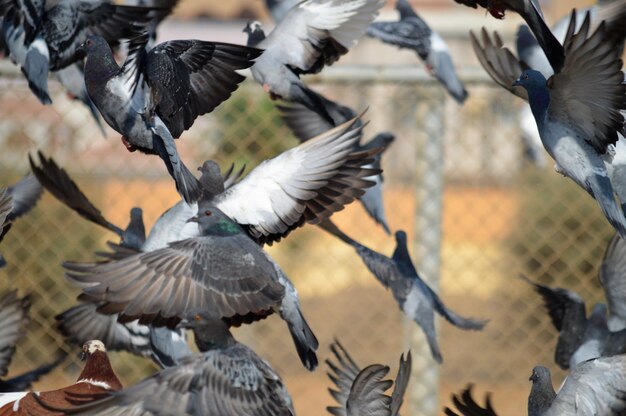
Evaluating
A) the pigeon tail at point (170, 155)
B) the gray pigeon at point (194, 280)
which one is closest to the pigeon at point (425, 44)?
the pigeon tail at point (170, 155)

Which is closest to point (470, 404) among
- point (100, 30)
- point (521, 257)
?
point (100, 30)

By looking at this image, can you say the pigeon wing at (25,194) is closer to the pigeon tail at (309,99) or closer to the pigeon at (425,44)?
the pigeon tail at (309,99)

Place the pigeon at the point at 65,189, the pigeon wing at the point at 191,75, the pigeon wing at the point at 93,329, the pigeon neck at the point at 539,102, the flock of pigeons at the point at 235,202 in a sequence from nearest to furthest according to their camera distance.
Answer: the flock of pigeons at the point at 235,202
the pigeon wing at the point at 191,75
the pigeon neck at the point at 539,102
the pigeon at the point at 65,189
the pigeon wing at the point at 93,329

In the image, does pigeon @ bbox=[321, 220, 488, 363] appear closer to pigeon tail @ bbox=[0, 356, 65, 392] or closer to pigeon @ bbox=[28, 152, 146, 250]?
pigeon @ bbox=[28, 152, 146, 250]

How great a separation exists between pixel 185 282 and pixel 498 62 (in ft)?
4.60

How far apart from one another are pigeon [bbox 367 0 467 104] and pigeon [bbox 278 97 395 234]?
15.0 inches

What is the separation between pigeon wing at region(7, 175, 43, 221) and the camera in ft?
13.9

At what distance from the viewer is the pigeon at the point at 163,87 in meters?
2.97

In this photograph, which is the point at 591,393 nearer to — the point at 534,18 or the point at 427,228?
the point at 534,18

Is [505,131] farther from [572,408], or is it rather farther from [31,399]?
[31,399]

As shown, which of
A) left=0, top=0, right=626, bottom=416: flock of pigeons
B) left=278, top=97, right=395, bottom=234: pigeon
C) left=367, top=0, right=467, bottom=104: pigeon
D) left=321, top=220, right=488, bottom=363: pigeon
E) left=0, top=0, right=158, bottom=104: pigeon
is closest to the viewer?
left=0, top=0, right=626, bottom=416: flock of pigeons

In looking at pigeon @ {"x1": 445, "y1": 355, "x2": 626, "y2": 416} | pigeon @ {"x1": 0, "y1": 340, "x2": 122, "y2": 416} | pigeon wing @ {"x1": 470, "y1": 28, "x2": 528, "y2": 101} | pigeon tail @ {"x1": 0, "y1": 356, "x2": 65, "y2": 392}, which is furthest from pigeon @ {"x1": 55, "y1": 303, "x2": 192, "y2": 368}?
pigeon wing @ {"x1": 470, "y1": 28, "x2": 528, "y2": 101}

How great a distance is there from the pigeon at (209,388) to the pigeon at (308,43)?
1.17m

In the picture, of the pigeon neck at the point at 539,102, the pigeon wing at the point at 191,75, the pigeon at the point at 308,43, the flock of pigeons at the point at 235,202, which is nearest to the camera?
the flock of pigeons at the point at 235,202
